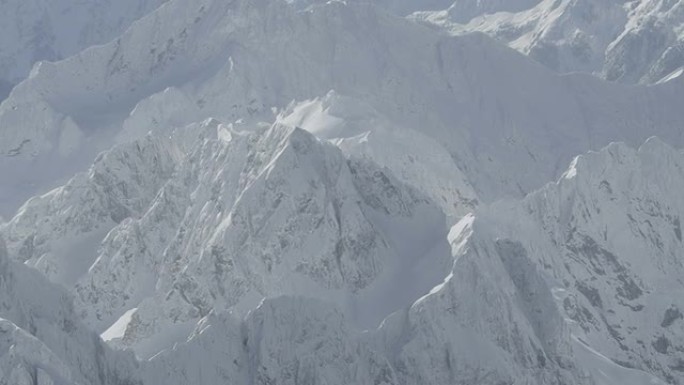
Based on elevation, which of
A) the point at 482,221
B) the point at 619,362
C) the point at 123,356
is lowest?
the point at 619,362

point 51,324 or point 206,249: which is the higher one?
point 51,324

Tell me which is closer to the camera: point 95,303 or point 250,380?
point 250,380

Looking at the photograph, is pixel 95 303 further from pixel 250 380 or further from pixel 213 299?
pixel 250 380

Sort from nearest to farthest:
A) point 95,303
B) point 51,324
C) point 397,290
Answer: point 51,324 → point 397,290 → point 95,303

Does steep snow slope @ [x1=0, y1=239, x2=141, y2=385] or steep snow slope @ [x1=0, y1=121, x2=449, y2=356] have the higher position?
steep snow slope @ [x1=0, y1=239, x2=141, y2=385]

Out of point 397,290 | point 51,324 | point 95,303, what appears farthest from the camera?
point 95,303

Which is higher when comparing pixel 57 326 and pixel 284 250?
pixel 57 326

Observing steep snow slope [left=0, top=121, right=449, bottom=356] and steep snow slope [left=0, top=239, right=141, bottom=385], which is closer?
steep snow slope [left=0, top=239, right=141, bottom=385]

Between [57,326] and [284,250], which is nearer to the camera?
[57,326]

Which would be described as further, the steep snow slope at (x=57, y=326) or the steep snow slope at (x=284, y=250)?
the steep snow slope at (x=284, y=250)

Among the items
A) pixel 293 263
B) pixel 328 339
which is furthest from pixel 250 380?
pixel 293 263

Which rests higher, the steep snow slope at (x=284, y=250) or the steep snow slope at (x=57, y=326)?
the steep snow slope at (x=57, y=326)
